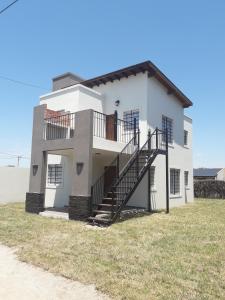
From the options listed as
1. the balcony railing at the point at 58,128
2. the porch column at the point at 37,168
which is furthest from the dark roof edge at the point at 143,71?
the porch column at the point at 37,168

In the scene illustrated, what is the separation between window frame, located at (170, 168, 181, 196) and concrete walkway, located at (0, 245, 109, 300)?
1287 centimetres

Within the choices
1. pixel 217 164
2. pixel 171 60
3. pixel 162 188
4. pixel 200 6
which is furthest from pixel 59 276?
pixel 217 164

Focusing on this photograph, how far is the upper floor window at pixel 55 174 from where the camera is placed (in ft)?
53.0

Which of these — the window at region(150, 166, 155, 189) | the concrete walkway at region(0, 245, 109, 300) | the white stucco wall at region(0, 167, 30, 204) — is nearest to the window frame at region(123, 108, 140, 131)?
the window at region(150, 166, 155, 189)

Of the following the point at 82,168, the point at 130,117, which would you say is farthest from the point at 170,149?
the point at 82,168

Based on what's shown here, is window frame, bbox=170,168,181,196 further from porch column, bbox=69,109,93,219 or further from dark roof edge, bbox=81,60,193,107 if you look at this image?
porch column, bbox=69,109,93,219

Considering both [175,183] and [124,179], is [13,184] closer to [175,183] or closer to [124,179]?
[124,179]

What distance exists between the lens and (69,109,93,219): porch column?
10.9 meters

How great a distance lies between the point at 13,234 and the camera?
336 inches

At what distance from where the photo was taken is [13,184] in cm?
1941

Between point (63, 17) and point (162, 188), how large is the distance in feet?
33.2

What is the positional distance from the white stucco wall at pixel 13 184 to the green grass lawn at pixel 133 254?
8.68 m

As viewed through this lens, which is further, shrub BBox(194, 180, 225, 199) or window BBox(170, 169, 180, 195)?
shrub BBox(194, 180, 225, 199)

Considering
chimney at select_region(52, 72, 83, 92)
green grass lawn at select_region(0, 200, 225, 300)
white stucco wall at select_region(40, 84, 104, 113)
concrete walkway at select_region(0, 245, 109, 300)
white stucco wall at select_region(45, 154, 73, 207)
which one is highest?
chimney at select_region(52, 72, 83, 92)
